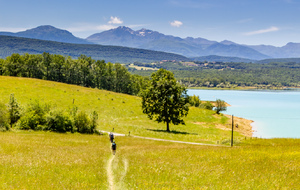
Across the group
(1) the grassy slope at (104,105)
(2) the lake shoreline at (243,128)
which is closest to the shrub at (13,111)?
(1) the grassy slope at (104,105)

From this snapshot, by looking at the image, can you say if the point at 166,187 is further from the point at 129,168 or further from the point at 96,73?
the point at 96,73

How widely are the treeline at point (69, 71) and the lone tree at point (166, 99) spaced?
57817 millimetres

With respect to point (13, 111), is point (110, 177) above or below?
below

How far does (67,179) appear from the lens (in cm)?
1122

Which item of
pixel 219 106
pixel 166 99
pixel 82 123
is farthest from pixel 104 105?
pixel 219 106

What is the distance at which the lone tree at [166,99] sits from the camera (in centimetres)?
5375

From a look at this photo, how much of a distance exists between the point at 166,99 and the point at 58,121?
80.1 ft

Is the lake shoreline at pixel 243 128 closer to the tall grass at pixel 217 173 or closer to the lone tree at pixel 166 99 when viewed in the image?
the lone tree at pixel 166 99

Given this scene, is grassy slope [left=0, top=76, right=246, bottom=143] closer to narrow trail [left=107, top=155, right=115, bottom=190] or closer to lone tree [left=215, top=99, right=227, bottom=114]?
lone tree [left=215, top=99, right=227, bottom=114]

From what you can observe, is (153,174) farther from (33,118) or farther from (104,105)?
(104,105)

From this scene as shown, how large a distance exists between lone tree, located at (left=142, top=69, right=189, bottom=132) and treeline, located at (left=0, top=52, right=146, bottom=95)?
57817mm

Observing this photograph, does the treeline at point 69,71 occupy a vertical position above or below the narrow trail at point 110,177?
above

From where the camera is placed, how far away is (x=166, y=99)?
176 ft

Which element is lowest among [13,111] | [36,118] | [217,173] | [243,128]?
[243,128]
